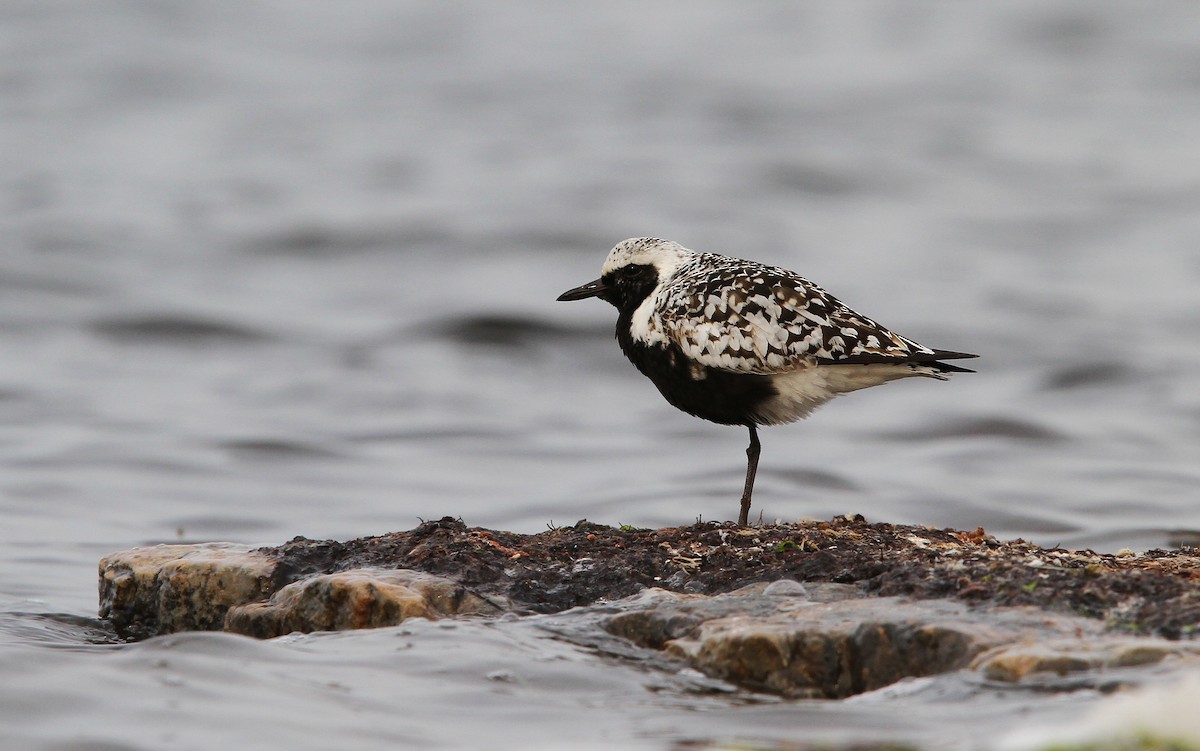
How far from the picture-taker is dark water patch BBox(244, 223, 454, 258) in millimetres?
20438

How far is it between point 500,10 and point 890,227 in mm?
13242

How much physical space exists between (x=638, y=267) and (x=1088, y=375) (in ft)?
30.9

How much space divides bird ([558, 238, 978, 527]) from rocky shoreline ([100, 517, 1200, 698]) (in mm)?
1169

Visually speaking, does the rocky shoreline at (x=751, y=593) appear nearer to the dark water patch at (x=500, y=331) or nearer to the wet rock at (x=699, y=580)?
the wet rock at (x=699, y=580)

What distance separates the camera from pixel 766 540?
5848 millimetres

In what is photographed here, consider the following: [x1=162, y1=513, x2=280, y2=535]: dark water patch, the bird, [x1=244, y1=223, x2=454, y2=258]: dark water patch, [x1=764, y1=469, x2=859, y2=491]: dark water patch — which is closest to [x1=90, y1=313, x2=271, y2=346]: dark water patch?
[x1=244, y1=223, x2=454, y2=258]: dark water patch

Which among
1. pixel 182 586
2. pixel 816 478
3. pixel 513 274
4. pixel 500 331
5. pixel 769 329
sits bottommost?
pixel 182 586

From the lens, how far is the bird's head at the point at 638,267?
8.06m

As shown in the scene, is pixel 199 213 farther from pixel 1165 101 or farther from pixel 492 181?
pixel 1165 101

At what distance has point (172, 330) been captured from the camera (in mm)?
16891

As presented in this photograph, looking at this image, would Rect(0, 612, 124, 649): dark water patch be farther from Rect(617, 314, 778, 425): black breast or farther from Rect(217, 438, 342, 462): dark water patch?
Rect(217, 438, 342, 462): dark water patch

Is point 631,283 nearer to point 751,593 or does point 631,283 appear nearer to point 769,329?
point 769,329

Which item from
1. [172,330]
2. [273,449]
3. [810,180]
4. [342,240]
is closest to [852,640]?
[273,449]

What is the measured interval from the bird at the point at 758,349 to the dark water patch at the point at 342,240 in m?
13.5
